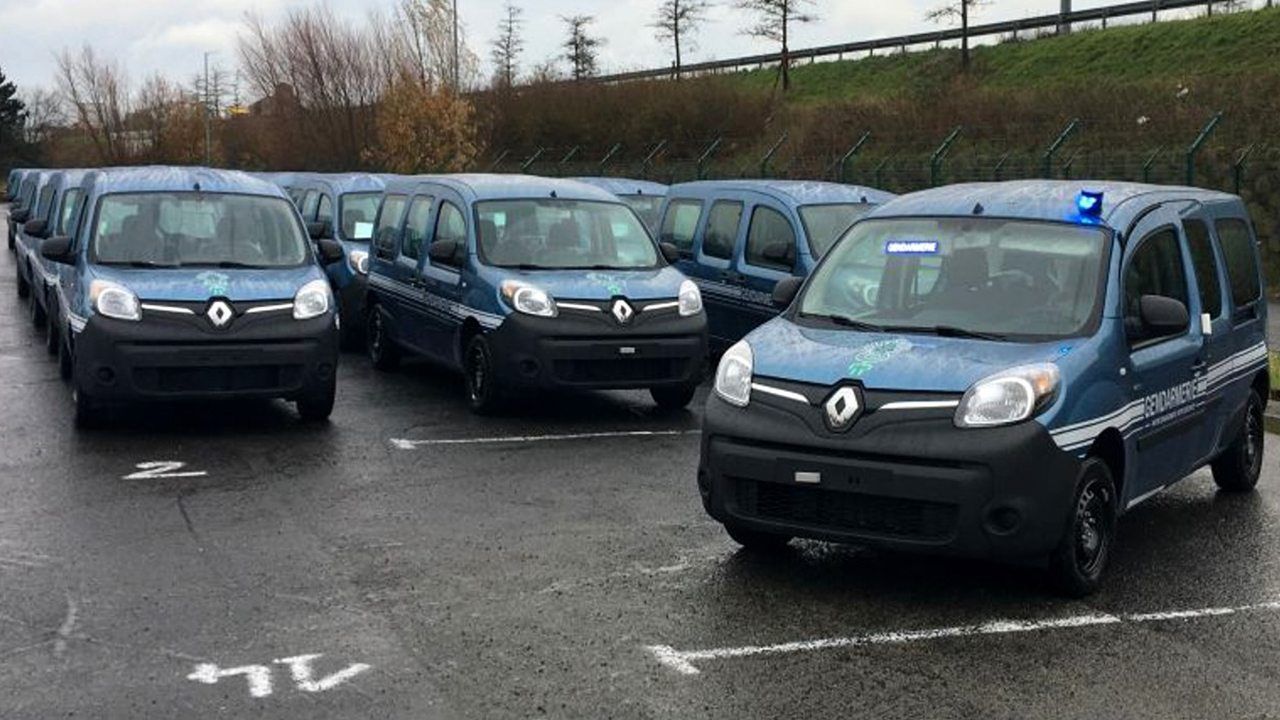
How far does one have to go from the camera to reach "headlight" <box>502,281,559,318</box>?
11.0m

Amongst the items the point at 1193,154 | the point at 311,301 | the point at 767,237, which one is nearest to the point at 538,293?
the point at 311,301

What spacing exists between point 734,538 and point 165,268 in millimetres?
5434

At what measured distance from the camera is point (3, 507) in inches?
320

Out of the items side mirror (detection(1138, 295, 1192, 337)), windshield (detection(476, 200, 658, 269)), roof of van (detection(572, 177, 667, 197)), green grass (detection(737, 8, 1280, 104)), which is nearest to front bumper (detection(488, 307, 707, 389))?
windshield (detection(476, 200, 658, 269))

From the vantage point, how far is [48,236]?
1406 centimetres

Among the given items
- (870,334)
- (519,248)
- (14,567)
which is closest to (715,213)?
(519,248)

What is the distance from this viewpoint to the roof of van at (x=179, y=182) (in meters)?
11.6

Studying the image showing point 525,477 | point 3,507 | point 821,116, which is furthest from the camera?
point 821,116

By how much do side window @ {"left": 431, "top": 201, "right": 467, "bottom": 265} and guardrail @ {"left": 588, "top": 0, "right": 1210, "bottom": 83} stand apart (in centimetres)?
3903

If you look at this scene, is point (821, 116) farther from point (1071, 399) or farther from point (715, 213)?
point (1071, 399)

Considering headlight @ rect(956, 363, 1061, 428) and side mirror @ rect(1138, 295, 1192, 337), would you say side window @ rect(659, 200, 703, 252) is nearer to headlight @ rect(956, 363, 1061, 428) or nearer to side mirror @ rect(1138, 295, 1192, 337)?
side mirror @ rect(1138, 295, 1192, 337)

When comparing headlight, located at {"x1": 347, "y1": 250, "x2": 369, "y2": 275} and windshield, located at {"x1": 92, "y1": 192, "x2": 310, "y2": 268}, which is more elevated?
windshield, located at {"x1": 92, "y1": 192, "x2": 310, "y2": 268}

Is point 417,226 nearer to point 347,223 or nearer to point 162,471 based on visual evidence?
point 347,223

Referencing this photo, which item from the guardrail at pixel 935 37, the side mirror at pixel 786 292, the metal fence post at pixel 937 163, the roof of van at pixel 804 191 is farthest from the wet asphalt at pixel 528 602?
the guardrail at pixel 935 37
